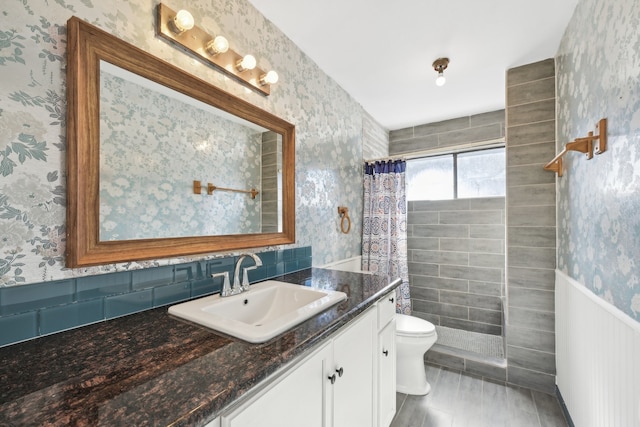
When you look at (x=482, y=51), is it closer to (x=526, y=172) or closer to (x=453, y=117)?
(x=526, y=172)

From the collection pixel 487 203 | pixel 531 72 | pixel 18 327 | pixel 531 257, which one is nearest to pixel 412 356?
pixel 531 257

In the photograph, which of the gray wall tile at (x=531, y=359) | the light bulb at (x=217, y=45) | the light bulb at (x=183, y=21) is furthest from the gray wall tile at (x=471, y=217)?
the light bulb at (x=183, y=21)

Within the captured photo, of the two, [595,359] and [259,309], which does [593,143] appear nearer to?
[595,359]

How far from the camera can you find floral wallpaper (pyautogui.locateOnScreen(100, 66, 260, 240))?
0.95 meters

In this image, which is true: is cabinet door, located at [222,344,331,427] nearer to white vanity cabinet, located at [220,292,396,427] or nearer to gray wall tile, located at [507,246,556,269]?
white vanity cabinet, located at [220,292,396,427]

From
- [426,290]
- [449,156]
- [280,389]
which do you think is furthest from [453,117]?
[280,389]

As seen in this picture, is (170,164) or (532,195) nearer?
(170,164)

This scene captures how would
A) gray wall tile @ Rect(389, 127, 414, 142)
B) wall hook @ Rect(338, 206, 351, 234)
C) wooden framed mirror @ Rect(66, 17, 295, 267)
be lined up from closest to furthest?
1. wooden framed mirror @ Rect(66, 17, 295, 267)
2. wall hook @ Rect(338, 206, 351, 234)
3. gray wall tile @ Rect(389, 127, 414, 142)

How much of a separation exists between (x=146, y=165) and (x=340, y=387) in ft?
3.67

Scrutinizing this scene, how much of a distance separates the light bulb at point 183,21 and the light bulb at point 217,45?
126mm

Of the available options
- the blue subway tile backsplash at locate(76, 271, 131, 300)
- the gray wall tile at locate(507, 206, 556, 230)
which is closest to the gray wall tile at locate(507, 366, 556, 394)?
the gray wall tile at locate(507, 206, 556, 230)

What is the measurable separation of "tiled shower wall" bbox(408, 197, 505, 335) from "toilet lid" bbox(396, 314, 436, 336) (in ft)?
3.12

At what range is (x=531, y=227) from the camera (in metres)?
2.00

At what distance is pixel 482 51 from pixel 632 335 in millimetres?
1824
